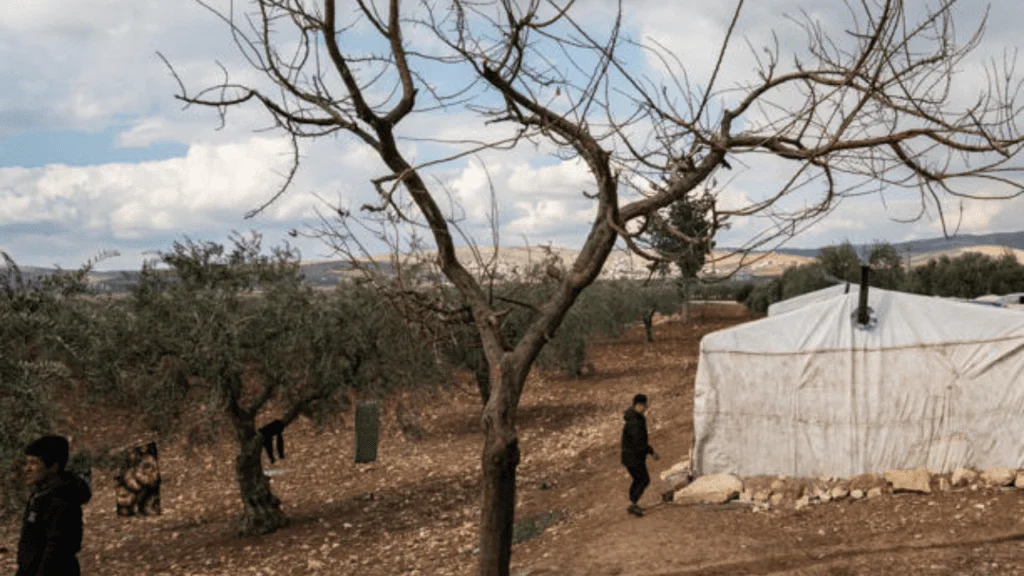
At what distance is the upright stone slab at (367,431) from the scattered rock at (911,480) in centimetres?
924

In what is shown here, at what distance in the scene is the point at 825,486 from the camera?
11070mm

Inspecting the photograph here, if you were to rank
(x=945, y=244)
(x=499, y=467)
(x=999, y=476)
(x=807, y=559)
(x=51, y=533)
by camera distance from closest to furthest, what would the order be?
(x=51, y=533)
(x=499, y=467)
(x=807, y=559)
(x=999, y=476)
(x=945, y=244)

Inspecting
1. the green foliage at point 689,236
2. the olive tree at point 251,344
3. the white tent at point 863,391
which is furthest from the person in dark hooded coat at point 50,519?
the white tent at point 863,391

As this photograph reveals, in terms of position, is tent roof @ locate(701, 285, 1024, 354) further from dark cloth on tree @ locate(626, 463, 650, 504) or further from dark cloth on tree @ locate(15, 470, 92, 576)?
dark cloth on tree @ locate(15, 470, 92, 576)

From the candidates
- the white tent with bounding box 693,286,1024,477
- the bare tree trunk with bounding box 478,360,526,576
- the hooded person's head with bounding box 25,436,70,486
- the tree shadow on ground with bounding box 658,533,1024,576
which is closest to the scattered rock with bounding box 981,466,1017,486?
the white tent with bounding box 693,286,1024,477

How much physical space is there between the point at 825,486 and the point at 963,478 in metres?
1.55

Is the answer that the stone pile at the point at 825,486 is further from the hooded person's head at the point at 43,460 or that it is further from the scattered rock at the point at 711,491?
the hooded person's head at the point at 43,460

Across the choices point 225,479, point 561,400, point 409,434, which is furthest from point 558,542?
point 561,400

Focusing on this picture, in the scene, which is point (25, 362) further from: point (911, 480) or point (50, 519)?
point (911, 480)

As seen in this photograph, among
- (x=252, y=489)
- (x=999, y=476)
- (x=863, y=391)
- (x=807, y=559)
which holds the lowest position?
(x=252, y=489)

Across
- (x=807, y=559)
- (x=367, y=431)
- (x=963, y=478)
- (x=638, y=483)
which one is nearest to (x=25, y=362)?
(x=638, y=483)

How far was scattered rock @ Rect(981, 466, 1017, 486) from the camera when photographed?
406 inches

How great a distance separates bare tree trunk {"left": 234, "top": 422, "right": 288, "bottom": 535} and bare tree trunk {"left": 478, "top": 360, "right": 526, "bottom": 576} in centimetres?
767

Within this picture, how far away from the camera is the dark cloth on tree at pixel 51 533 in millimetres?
4840
